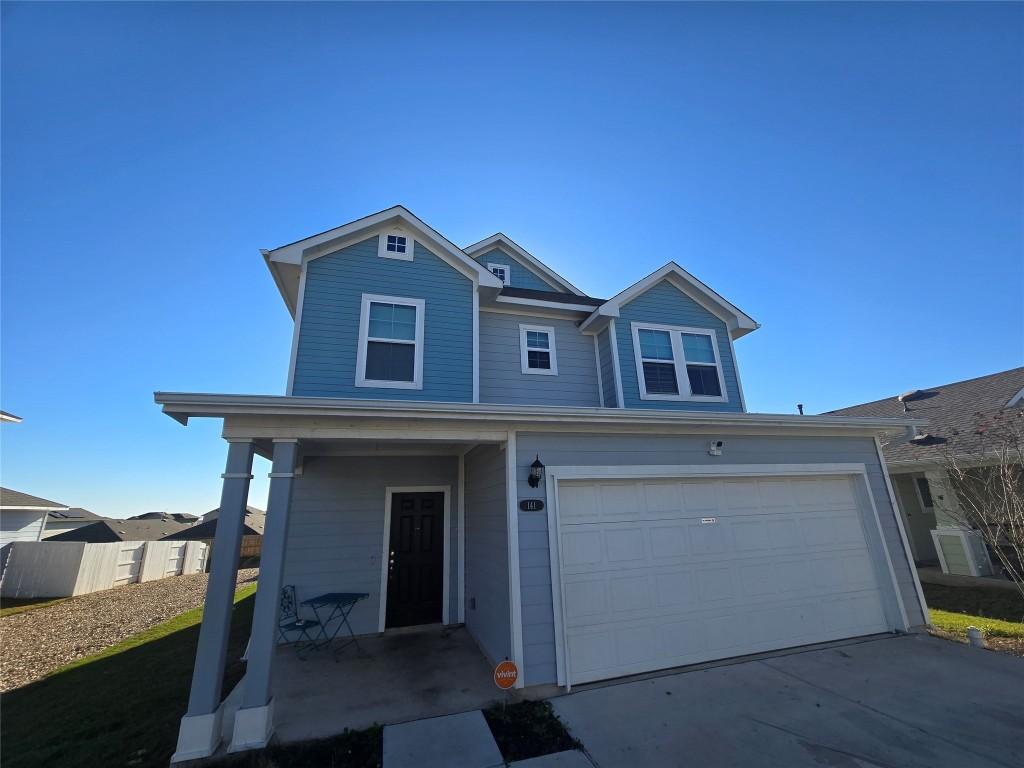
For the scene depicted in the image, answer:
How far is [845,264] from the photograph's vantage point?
30.6ft

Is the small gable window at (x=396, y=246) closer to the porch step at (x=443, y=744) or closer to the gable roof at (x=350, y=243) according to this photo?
the gable roof at (x=350, y=243)

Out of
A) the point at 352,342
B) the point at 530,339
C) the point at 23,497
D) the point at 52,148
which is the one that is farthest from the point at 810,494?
the point at 23,497

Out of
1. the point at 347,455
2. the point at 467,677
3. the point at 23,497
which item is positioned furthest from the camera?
the point at 23,497

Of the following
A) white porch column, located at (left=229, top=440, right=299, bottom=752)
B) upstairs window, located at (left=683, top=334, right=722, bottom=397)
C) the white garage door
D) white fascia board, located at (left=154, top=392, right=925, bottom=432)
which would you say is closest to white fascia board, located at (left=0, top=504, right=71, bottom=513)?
white fascia board, located at (left=154, top=392, right=925, bottom=432)

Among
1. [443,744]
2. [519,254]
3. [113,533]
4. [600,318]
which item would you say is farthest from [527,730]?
[113,533]

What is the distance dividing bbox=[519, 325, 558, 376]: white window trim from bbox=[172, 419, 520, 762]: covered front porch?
2250mm

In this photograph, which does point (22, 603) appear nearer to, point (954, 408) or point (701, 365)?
point (701, 365)

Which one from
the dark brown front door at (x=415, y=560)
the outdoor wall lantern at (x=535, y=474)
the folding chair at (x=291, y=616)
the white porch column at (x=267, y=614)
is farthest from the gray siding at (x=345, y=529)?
the outdoor wall lantern at (x=535, y=474)

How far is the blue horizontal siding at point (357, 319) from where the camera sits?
6.48m

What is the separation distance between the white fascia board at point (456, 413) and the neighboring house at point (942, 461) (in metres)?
5.28

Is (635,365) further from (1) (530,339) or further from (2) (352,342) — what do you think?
(2) (352,342)

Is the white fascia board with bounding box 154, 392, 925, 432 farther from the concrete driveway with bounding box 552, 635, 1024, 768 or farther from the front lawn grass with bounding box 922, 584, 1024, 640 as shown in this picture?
the front lawn grass with bounding box 922, 584, 1024, 640

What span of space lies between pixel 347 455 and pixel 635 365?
19.7 feet

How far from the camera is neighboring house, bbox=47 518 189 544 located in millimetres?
18484
